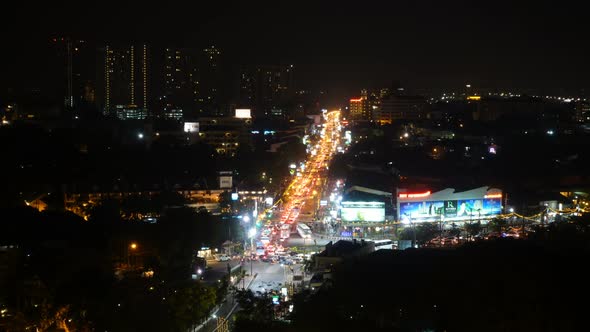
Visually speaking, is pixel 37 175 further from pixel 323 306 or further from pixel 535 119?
pixel 535 119

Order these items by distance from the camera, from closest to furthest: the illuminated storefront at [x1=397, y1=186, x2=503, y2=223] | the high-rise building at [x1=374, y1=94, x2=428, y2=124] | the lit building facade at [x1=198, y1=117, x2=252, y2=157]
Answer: the illuminated storefront at [x1=397, y1=186, x2=503, y2=223] → the lit building facade at [x1=198, y1=117, x2=252, y2=157] → the high-rise building at [x1=374, y1=94, x2=428, y2=124]

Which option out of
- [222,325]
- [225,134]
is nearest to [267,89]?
[225,134]

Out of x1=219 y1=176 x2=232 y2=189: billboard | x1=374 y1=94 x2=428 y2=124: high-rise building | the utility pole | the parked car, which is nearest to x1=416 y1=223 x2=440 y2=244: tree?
the parked car

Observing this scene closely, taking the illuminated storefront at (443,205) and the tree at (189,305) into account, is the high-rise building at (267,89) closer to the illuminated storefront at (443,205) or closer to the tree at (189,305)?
the illuminated storefront at (443,205)

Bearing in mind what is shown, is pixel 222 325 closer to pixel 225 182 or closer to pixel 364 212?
pixel 364 212

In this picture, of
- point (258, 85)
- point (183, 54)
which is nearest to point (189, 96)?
point (183, 54)

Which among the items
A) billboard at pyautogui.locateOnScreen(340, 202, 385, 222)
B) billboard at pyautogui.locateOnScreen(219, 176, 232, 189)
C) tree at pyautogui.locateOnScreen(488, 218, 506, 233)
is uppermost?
billboard at pyautogui.locateOnScreen(219, 176, 232, 189)

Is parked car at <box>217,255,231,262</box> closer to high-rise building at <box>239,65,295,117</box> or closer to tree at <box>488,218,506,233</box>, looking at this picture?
tree at <box>488,218,506,233</box>
